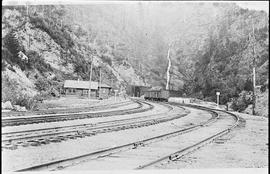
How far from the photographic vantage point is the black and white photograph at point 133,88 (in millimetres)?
7238

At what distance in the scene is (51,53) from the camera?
5050cm

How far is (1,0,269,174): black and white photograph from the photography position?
7.24 metres

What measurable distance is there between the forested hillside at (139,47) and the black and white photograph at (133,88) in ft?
0.89

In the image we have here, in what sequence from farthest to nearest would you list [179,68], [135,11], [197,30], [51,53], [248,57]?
[135,11]
[197,30]
[179,68]
[51,53]
[248,57]

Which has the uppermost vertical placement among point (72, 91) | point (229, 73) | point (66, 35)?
point (66, 35)

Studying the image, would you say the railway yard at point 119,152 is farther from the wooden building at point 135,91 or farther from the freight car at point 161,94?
the wooden building at point 135,91

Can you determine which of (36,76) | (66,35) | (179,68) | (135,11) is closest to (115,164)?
(36,76)

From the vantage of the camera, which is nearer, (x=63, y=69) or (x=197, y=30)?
(x=63, y=69)

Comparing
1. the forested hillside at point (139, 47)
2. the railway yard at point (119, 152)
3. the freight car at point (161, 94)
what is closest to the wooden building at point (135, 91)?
the forested hillside at point (139, 47)

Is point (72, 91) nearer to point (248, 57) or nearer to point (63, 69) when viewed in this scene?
point (63, 69)

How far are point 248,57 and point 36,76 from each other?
98.2ft

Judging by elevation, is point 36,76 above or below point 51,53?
below

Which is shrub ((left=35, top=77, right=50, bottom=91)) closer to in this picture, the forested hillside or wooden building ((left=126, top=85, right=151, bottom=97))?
Result: the forested hillside

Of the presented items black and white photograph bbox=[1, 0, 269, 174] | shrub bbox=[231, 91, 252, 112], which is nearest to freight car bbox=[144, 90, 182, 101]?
black and white photograph bbox=[1, 0, 269, 174]
